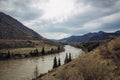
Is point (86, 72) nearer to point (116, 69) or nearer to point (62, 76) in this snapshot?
point (62, 76)

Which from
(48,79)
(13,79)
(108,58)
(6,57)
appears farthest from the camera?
(6,57)

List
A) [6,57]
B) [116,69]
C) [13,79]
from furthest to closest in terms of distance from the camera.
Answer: [6,57] → [13,79] → [116,69]

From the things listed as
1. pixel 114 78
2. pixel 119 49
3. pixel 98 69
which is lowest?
pixel 114 78

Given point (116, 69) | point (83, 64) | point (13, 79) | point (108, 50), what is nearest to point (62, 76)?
point (83, 64)

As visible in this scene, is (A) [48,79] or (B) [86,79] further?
(A) [48,79]

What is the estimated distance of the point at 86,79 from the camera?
32.6 m

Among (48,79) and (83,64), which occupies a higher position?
(83,64)

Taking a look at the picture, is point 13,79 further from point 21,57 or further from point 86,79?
point 21,57

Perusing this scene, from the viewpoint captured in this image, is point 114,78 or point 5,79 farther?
point 5,79

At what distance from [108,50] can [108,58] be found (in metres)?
3.71

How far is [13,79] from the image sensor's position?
80.5 m

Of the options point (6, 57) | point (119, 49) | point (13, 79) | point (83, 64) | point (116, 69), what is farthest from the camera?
point (6, 57)

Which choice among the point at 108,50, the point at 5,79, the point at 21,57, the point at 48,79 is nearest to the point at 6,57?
the point at 21,57

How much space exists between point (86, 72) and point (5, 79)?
5663 centimetres
